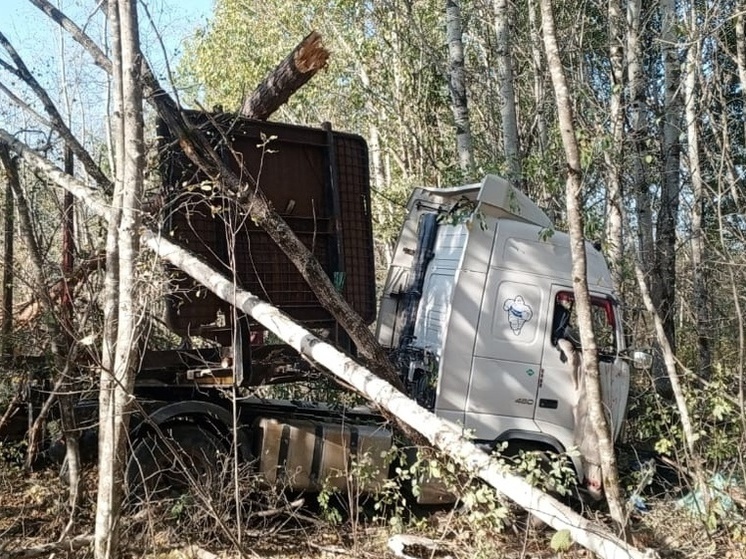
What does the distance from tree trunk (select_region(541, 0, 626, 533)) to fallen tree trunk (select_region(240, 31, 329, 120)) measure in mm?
2310

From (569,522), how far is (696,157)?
8.33 m

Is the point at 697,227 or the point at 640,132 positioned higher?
the point at 640,132

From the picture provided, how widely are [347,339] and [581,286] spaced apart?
121 inches

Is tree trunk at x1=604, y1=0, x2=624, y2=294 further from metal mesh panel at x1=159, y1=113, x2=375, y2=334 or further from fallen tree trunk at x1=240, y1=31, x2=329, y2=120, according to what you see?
fallen tree trunk at x1=240, y1=31, x2=329, y2=120

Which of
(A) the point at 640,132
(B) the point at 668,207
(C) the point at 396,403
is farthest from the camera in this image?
(B) the point at 668,207

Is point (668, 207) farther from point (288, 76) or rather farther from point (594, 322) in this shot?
point (288, 76)

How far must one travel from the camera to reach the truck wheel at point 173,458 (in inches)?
256

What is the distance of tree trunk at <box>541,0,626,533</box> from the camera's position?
4477 millimetres

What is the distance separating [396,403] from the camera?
438 centimetres

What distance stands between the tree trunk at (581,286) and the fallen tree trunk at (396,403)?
499 millimetres

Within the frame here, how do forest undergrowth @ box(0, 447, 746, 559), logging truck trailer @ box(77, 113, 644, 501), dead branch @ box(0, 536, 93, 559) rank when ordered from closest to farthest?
dead branch @ box(0, 536, 93, 559) < forest undergrowth @ box(0, 447, 746, 559) < logging truck trailer @ box(77, 113, 644, 501)

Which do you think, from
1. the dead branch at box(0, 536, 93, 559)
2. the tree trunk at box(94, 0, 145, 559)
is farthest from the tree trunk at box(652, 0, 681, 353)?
the dead branch at box(0, 536, 93, 559)

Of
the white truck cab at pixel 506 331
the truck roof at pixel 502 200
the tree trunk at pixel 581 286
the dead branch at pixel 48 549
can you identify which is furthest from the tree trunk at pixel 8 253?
the tree trunk at pixel 581 286

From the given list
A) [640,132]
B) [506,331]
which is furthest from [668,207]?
[506,331]
